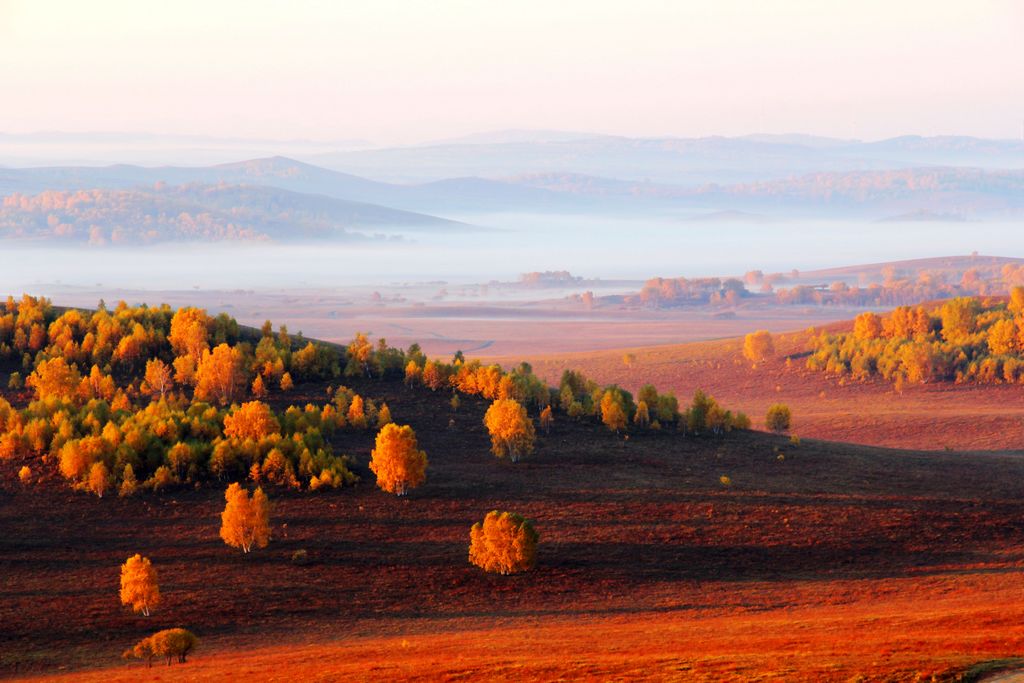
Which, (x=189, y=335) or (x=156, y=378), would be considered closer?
(x=156, y=378)

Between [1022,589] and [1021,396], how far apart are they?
117785 millimetres

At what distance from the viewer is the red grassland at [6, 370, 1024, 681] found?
50062 mm

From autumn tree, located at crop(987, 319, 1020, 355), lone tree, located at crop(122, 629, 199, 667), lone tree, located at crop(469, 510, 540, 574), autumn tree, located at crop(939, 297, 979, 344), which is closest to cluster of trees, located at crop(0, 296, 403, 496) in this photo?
lone tree, located at crop(469, 510, 540, 574)

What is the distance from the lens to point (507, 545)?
6762 centimetres

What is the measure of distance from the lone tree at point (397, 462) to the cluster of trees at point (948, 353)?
119m

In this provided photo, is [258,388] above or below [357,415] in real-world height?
above

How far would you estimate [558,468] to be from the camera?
295 ft

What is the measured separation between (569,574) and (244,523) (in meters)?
21.3

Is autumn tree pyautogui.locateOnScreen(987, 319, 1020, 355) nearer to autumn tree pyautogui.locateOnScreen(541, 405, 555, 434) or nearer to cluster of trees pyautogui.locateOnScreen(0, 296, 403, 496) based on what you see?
autumn tree pyautogui.locateOnScreen(541, 405, 555, 434)

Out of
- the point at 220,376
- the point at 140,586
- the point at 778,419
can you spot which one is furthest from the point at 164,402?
the point at 778,419

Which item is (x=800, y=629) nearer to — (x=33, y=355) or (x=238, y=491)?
(x=238, y=491)

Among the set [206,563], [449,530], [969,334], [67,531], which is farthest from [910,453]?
[969,334]

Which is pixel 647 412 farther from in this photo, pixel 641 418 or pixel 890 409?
pixel 890 409

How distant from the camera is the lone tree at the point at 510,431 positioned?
301ft
